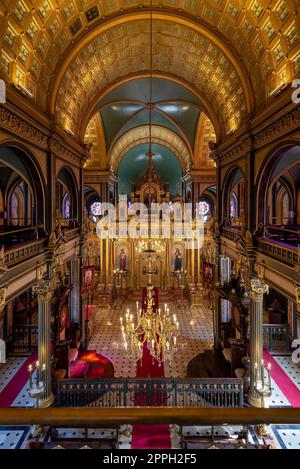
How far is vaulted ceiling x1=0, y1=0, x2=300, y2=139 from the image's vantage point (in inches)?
293

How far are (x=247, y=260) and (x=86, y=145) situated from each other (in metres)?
9.34

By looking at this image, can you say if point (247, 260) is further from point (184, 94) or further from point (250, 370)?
point (184, 94)

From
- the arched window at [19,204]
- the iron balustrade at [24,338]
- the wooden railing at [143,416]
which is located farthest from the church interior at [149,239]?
the arched window at [19,204]

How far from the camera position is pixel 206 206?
26.2m

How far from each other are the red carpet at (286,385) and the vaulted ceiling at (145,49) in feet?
30.8

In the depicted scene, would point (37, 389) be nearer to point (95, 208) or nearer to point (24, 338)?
point (24, 338)

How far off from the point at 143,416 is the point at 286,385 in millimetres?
10338

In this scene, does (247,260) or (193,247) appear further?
(193,247)

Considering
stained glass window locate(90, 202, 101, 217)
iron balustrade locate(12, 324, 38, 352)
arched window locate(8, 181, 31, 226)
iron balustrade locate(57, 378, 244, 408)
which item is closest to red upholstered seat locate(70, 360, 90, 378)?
iron balustrade locate(57, 378, 244, 408)

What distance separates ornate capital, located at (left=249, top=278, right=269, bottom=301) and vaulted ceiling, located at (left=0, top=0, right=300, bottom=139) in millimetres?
5672

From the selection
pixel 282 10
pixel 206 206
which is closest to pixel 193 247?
pixel 206 206

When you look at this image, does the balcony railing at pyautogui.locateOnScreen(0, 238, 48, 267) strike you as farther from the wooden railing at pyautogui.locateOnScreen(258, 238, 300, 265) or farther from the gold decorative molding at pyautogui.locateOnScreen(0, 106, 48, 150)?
the wooden railing at pyautogui.locateOnScreen(258, 238, 300, 265)

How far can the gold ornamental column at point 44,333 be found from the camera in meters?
8.70

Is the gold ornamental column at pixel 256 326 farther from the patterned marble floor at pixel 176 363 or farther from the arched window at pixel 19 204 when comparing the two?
the arched window at pixel 19 204
